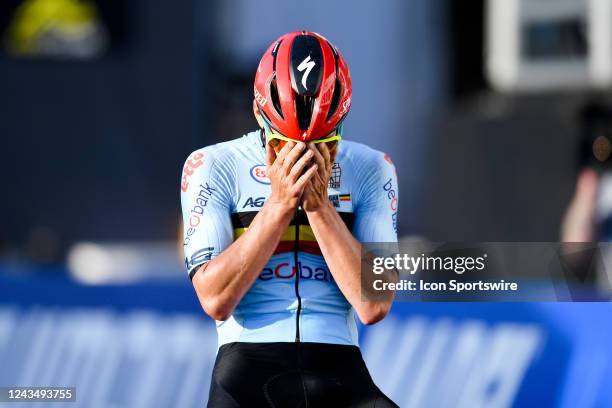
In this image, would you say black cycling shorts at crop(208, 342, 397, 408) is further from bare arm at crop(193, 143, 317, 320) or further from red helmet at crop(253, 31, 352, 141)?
red helmet at crop(253, 31, 352, 141)

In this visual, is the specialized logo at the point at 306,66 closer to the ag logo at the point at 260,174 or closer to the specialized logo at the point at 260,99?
the specialized logo at the point at 260,99

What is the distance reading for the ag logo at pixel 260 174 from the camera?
4.12 meters

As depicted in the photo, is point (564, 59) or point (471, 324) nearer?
point (471, 324)

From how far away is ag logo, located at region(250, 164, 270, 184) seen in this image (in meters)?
4.12

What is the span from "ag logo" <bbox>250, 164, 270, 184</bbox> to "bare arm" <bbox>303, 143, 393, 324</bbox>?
340 mm

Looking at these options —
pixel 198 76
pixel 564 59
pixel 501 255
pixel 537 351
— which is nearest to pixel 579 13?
pixel 564 59

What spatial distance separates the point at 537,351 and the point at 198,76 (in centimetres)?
628

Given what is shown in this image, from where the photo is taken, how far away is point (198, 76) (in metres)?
11.3

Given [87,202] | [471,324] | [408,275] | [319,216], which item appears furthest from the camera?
[87,202]

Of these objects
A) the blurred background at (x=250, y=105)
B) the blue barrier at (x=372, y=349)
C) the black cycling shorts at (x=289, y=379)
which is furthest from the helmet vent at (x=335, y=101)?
the blurred background at (x=250, y=105)

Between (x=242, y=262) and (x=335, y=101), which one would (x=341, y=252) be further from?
(x=335, y=101)

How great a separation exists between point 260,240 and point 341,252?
0.91ft

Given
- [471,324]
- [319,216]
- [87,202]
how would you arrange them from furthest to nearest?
1. [87,202]
2. [471,324]
3. [319,216]

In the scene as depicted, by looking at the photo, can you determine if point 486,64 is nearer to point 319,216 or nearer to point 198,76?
point 198,76
